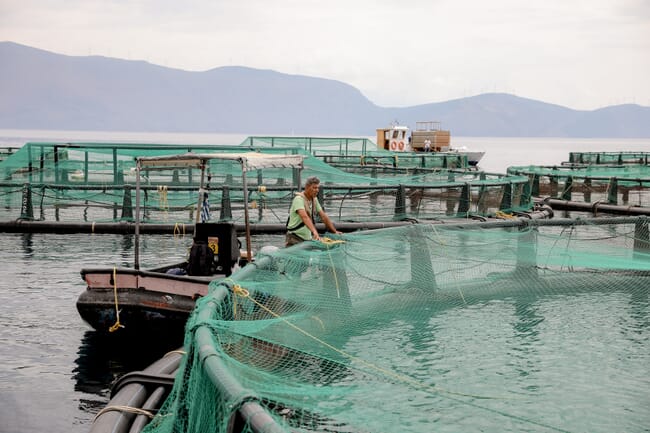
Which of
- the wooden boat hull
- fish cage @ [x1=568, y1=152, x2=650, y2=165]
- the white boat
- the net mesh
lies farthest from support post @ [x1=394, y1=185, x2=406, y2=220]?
the white boat

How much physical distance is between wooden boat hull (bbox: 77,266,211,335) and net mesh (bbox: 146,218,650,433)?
8.23ft

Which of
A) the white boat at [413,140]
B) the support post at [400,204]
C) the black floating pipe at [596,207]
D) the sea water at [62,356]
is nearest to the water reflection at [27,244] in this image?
the sea water at [62,356]

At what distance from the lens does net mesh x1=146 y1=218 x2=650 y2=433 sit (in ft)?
20.2

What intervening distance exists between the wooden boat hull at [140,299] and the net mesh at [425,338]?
2.51 metres

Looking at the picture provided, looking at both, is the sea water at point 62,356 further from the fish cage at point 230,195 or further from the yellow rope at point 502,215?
the yellow rope at point 502,215

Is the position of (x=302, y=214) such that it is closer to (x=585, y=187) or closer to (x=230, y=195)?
(x=230, y=195)

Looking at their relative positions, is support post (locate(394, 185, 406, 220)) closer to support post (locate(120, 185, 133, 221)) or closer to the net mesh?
support post (locate(120, 185, 133, 221))

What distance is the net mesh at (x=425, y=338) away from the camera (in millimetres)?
6172

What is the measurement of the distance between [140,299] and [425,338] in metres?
4.38

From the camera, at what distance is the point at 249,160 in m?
13.3

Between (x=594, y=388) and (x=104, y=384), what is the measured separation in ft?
21.3

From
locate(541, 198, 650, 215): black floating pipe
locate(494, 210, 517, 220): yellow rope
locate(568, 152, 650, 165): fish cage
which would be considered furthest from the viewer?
locate(568, 152, 650, 165): fish cage

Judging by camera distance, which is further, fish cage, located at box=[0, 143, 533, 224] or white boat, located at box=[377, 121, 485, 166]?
white boat, located at box=[377, 121, 485, 166]

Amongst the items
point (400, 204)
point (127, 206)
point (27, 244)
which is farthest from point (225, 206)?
point (27, 244)
